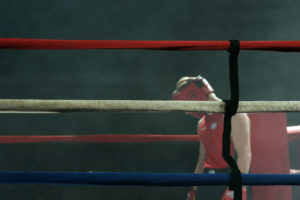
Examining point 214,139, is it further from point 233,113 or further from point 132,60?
point 132,60

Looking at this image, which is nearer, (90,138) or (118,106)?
(118,106)

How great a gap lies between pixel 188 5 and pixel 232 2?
58 centimetres

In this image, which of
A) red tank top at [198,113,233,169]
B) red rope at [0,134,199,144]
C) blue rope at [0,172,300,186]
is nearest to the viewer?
blue rope at [0,172,300,186]

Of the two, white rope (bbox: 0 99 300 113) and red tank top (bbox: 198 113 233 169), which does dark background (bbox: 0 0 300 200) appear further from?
white rope (bbox: 0 99 300 113)

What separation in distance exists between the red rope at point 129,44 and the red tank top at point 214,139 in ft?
3.16

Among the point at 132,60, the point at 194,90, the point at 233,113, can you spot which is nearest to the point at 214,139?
the point at 194,90

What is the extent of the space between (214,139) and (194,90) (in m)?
0.33

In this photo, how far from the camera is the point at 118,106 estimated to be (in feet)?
2.71

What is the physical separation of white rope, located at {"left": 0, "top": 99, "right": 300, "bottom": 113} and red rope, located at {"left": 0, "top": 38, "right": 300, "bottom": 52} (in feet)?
0.49

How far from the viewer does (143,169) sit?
245cm

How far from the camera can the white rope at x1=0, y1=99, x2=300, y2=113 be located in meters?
0.82

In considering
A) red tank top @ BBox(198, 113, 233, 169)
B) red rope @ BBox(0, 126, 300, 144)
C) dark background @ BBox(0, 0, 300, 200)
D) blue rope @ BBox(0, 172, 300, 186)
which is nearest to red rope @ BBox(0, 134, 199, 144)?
red rope @ BBox(0, 126, 300, 144)

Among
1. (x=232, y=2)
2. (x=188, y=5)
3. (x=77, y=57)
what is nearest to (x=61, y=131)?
(x=77, y=57)

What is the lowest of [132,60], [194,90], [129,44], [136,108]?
[136,108]
